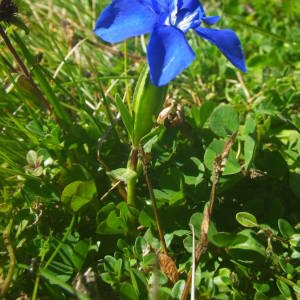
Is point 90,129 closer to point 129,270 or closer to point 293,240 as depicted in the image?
point 129,270

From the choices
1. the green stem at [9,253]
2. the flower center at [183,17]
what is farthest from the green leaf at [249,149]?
the green stem at [9,253]

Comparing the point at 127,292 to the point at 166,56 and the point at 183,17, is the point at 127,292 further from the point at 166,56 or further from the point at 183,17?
the point at 183,17

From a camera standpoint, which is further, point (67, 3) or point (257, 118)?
point (67, 3)

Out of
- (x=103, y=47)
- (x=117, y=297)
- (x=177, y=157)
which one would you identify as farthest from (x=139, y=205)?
(x=103, y=47)

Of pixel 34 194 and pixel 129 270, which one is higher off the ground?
pixel 34 194

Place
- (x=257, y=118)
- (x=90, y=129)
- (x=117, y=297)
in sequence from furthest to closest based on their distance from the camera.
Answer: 1. (x=257, y=118)
2. (x=90, y=129)
3. (x=117, y=297)

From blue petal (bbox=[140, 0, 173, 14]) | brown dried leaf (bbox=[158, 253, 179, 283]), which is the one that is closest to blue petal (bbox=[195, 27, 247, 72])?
blue petal (bbox=[140, 0, 173, 14])

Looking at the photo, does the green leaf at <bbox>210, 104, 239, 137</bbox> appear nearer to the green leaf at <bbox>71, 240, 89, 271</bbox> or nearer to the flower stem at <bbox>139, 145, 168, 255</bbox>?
the flower stem at <bbox>139, 145, 168, 255</bbox>
